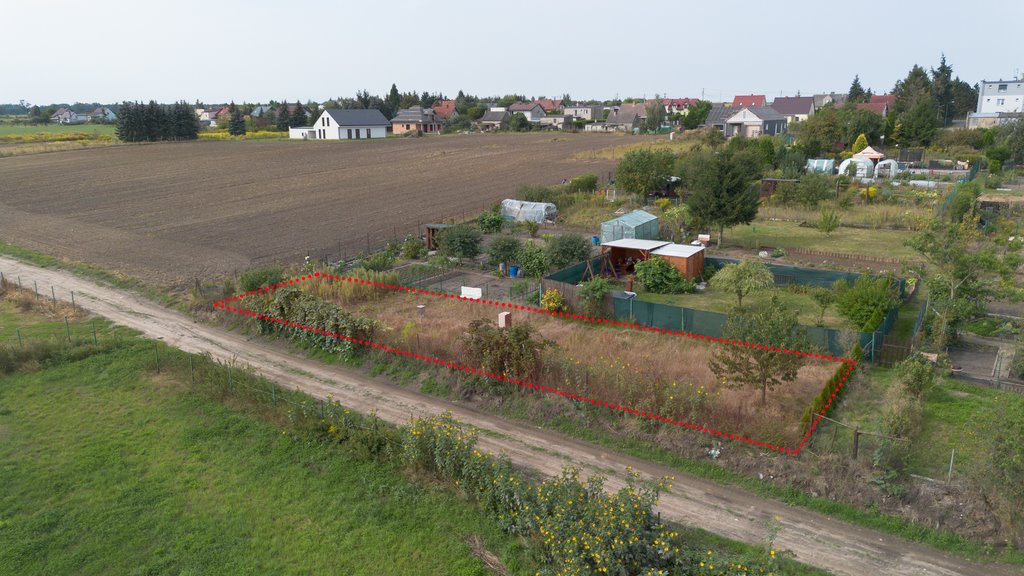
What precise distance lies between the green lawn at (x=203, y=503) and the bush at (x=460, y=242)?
14.4 metres

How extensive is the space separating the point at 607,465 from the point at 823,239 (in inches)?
1007

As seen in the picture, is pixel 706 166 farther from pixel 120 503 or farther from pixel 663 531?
pixel 120 503

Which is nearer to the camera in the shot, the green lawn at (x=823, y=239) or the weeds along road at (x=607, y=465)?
the weeds along road at (x=607, y=465)

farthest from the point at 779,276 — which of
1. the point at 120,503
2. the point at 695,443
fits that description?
the point at 120,503

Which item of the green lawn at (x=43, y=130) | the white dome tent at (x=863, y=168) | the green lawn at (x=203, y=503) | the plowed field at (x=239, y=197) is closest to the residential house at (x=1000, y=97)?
the white dome tent at (x=863, y=168)

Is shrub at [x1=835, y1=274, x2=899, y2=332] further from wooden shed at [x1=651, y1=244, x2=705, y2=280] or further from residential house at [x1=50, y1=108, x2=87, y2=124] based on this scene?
residential house at [x1=50, y1=108, x2=87, y2=124]

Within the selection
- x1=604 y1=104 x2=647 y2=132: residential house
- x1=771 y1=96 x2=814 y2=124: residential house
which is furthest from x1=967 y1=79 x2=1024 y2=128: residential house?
x1=604 y1=104 x2=647 y2=132: residential house

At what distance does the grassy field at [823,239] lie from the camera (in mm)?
31578

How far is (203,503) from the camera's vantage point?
1268cm

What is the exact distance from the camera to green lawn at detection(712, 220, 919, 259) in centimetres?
3160

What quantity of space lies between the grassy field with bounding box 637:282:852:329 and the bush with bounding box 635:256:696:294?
294 millimetres

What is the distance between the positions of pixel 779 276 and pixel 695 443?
1412 centimetres

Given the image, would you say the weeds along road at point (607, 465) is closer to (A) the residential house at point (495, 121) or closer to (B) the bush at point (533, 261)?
(B) the bush at point (533, 261)

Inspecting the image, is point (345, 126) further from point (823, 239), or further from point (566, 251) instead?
point (566, 251)
